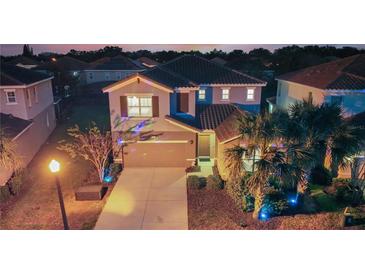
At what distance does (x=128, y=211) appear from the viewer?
1261cm

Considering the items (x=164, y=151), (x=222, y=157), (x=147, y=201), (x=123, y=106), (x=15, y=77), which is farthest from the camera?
(x=15, y=77)

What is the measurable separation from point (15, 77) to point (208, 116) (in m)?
13.1

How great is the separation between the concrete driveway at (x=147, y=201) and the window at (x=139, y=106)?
339cm

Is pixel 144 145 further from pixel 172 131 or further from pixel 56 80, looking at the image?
pixel 56 80

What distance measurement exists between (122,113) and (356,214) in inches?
501

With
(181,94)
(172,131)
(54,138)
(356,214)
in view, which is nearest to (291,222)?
(356,214)

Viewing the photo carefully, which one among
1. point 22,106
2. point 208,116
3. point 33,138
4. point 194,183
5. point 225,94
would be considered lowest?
point 194,183

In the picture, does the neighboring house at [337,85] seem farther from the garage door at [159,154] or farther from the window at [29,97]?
the window at [29,97]

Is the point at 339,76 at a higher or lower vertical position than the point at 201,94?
higher

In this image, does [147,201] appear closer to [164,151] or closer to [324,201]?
[164,151]

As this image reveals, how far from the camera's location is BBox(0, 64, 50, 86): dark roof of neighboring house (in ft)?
58.3

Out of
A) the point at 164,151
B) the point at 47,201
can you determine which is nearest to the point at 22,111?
the point at 47,201

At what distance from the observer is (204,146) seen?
59.8ft

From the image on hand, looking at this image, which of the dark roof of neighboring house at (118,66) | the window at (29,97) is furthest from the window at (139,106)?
the dark roof of neighboring house at (118,66)
